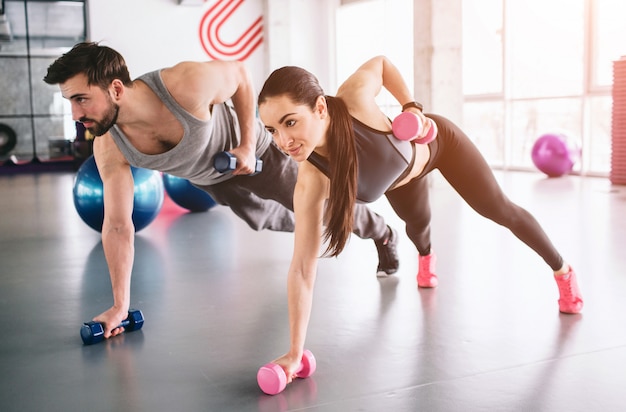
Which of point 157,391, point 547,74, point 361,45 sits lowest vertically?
point 157,391

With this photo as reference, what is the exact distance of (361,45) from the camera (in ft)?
38.4

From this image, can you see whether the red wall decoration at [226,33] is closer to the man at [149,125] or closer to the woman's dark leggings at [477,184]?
the man at [149,125]

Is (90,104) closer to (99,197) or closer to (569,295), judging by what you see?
(569,295)

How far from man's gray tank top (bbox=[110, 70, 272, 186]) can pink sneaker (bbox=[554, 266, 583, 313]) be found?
135 cm

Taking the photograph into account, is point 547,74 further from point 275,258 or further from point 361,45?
point 275,258

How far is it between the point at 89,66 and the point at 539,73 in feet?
25.3

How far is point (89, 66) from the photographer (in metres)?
2.11

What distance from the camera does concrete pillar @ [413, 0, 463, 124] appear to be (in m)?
7.19

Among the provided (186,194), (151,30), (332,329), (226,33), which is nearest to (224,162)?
(332,329)

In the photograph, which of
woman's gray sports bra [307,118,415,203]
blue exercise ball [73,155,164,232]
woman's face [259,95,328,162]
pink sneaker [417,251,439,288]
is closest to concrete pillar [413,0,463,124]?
blue exercise ball [73,155,164,232]

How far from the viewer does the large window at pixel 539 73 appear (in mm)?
7836

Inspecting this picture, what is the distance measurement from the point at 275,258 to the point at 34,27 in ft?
30.6

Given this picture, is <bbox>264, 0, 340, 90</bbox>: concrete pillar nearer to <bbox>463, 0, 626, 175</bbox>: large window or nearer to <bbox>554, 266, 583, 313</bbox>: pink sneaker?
<bbox>463, 0, 626, 175</bbox>: large window

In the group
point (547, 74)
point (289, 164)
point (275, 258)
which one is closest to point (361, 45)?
point (547, 74)
